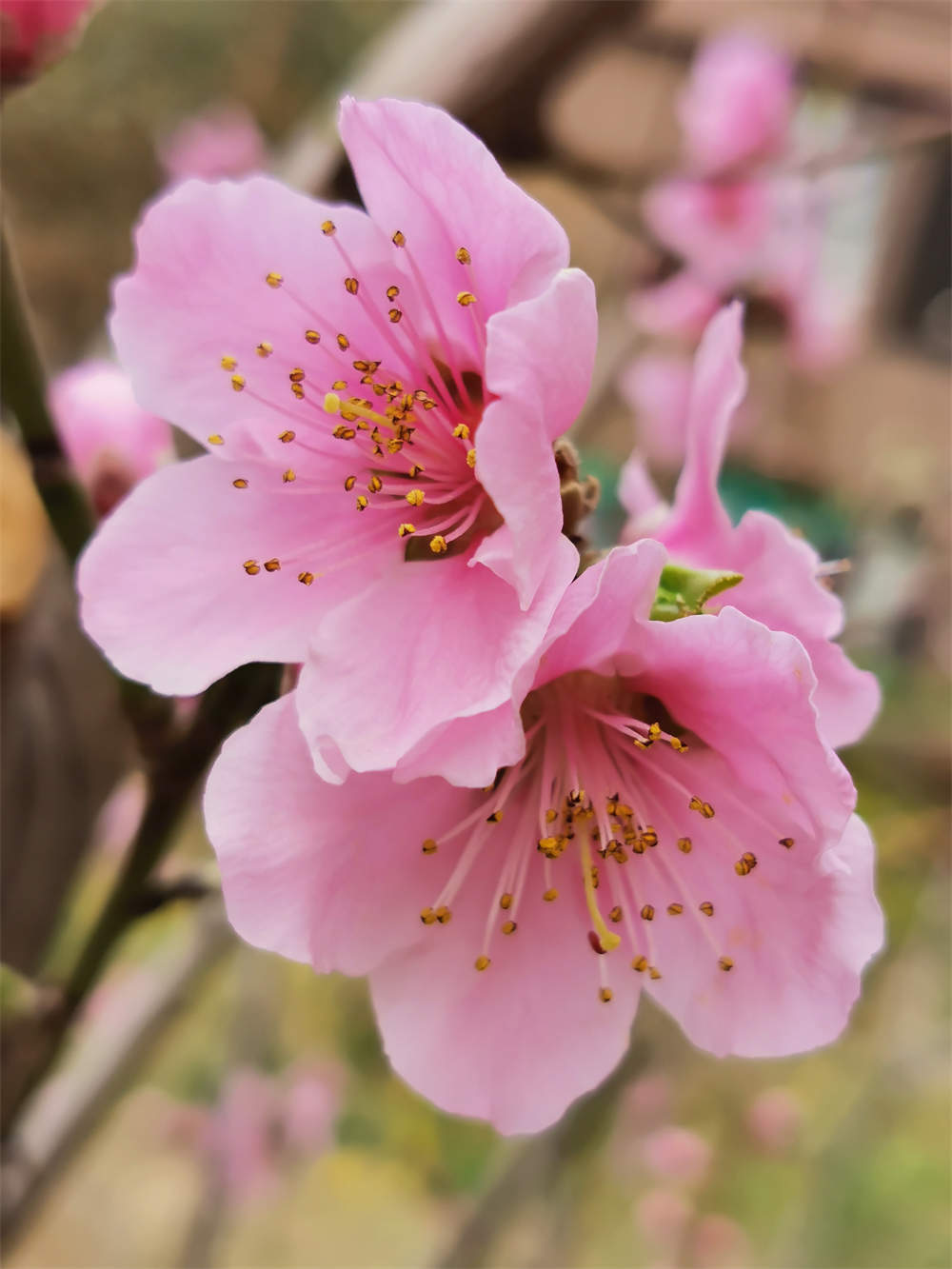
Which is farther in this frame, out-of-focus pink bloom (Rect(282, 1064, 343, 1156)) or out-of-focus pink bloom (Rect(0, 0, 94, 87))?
out-of-focus pink bloom (Rect(282, 1064, 343, 1156))

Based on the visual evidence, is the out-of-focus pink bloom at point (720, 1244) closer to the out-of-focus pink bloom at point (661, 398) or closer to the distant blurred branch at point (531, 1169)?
the distant blurred branch at point (531, 1169)

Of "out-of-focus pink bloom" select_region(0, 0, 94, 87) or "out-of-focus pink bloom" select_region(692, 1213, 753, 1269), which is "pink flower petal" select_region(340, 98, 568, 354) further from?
"out-of-focus pink bloom" select_region(692, 1213, 753, 1269)

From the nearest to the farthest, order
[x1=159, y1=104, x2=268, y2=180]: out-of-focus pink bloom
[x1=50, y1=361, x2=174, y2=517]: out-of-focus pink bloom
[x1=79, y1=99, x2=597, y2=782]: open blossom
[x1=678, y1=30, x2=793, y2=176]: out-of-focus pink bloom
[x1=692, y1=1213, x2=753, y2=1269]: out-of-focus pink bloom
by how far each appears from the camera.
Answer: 1. [x1=79, y1=99, x2=597, y2=782]: open blossom
2. [x1=50, y1=361, x2=174, y2=517]: out-of-focus pink bloom
3. [x1=159, y1=104, x2=268, y2=180]: out-of-focus pink bloom
4. [x1=678, y1=30, x2=793, y2=176]: out-of-focus pink bloom
5. [x1=692, y1=1213, x2=753, y2=1269]: out-of-focus pink bloom

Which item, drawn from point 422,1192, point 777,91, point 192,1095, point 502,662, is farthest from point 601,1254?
point 777,91

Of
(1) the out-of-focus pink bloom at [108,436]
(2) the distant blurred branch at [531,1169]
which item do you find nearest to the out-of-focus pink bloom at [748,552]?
(1) the out-of-focus pink bloom at [108,436]

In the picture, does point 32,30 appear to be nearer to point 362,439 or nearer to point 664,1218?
point 362,439

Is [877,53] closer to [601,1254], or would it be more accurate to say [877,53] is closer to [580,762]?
[580,762]

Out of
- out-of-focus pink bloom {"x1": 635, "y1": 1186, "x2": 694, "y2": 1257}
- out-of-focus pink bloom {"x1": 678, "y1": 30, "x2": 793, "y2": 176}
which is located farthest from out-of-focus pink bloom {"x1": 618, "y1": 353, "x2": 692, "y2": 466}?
out-of-focus pink bloom {"x1": 635, "y1": 1186, "x2": 694, "y2": 1257}
